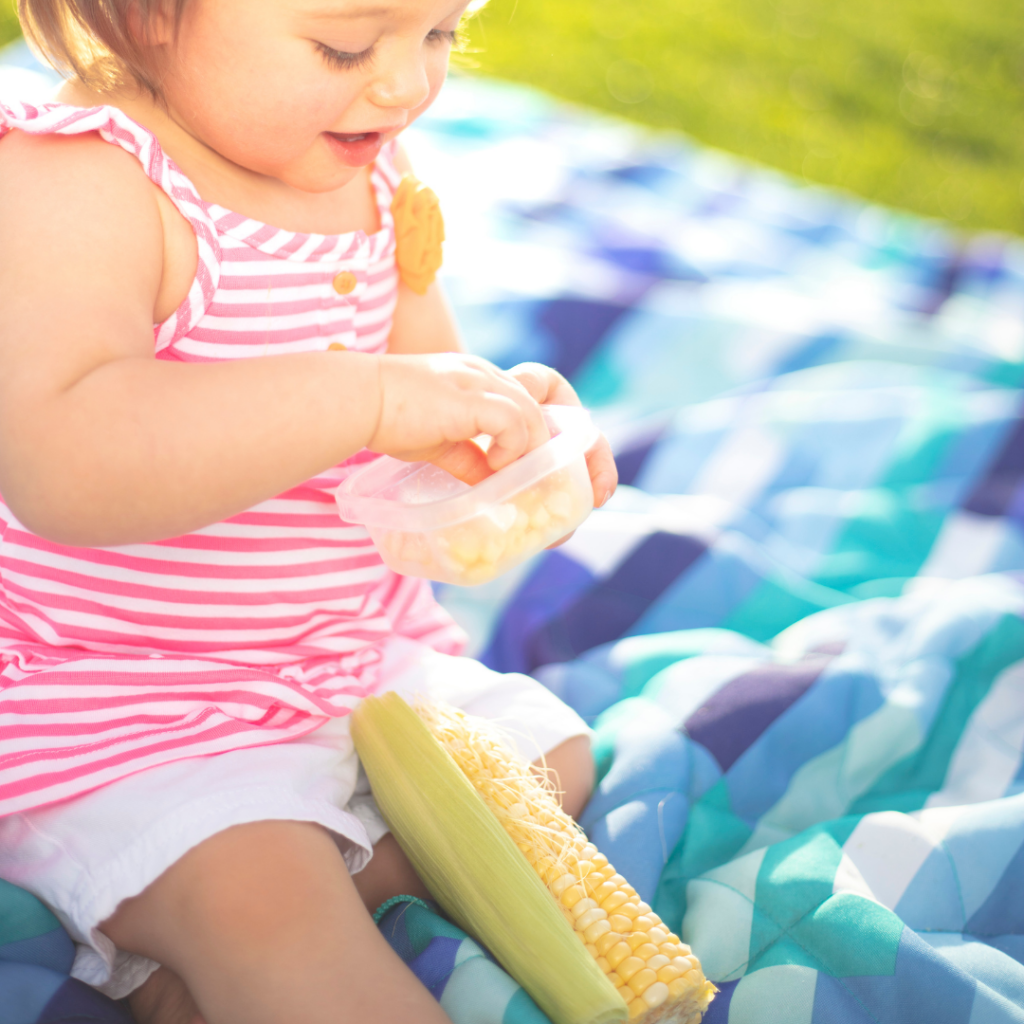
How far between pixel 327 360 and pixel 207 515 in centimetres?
15

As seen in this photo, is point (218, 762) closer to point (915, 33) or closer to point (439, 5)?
point (439, 5)

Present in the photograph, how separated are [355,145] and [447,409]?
0.30m

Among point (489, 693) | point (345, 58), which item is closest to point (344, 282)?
point (345, 58)

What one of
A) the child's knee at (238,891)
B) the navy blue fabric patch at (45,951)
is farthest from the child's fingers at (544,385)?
the navy blue fabric patch at (45,951)

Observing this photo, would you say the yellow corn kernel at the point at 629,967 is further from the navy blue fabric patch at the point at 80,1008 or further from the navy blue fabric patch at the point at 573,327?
the navy blue fabric patch at the point at 573,327

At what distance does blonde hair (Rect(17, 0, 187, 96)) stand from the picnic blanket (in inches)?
29.4

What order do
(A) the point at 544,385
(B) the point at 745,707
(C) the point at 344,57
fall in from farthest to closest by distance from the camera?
A: (B) the point at 745,707 < (A) the point at 544,385 < (C) the point at 344,57

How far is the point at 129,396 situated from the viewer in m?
0.76

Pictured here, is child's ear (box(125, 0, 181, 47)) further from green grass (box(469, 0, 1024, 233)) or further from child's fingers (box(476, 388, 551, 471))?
green grass (box(469, 0, 1024, 233))

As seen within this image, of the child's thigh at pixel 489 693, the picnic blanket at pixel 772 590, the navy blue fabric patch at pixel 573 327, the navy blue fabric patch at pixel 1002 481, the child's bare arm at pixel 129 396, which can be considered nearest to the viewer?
the child's bare arm at pixel 129 396

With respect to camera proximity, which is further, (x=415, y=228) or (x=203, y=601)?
(x=415, y=228)

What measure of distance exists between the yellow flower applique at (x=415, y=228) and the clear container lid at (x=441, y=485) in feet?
0.88

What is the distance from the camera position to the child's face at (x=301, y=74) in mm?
842

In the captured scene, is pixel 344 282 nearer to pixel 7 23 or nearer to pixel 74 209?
pixel 74 209
